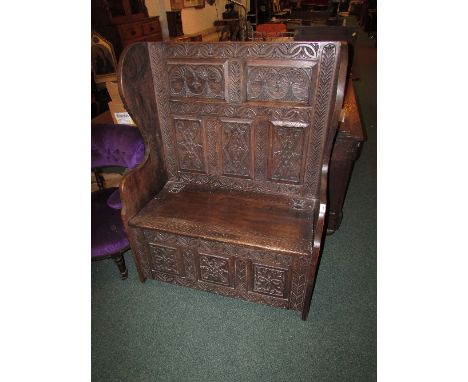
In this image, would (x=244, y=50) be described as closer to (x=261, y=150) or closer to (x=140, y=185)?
(x=261, y=150)

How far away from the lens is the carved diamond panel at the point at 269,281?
1.44 metres

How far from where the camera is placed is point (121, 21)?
10.9 ft

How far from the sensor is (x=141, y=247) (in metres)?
1.64

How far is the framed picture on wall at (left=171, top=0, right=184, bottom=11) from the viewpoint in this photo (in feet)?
15.4

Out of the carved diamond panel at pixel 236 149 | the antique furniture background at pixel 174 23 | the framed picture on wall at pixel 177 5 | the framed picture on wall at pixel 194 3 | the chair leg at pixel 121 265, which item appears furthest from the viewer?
the framed picture on wall at pixel 194 3

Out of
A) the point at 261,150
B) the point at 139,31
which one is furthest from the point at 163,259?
the point at 139,31

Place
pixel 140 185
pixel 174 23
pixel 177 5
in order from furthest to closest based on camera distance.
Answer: pixel 177 5 < pixel 174 23 < pixel 140 185

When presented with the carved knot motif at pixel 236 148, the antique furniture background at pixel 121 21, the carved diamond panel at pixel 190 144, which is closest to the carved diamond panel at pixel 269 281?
the carved knot motif at pixel 236 148

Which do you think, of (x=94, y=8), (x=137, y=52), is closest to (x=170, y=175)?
(x=137, y=52)

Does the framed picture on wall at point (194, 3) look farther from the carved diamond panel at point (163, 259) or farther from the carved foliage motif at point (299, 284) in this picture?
the carved foliage motif at point (299, 284)

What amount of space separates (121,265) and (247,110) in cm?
126

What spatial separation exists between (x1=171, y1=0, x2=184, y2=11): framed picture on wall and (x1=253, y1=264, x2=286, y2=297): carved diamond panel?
4.91m

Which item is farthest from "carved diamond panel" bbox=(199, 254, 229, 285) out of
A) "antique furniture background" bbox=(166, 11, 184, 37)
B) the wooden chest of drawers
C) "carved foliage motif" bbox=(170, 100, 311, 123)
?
"antique furniture background" bbox=(166, 11, 184, 37)

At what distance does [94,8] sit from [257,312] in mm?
3469
